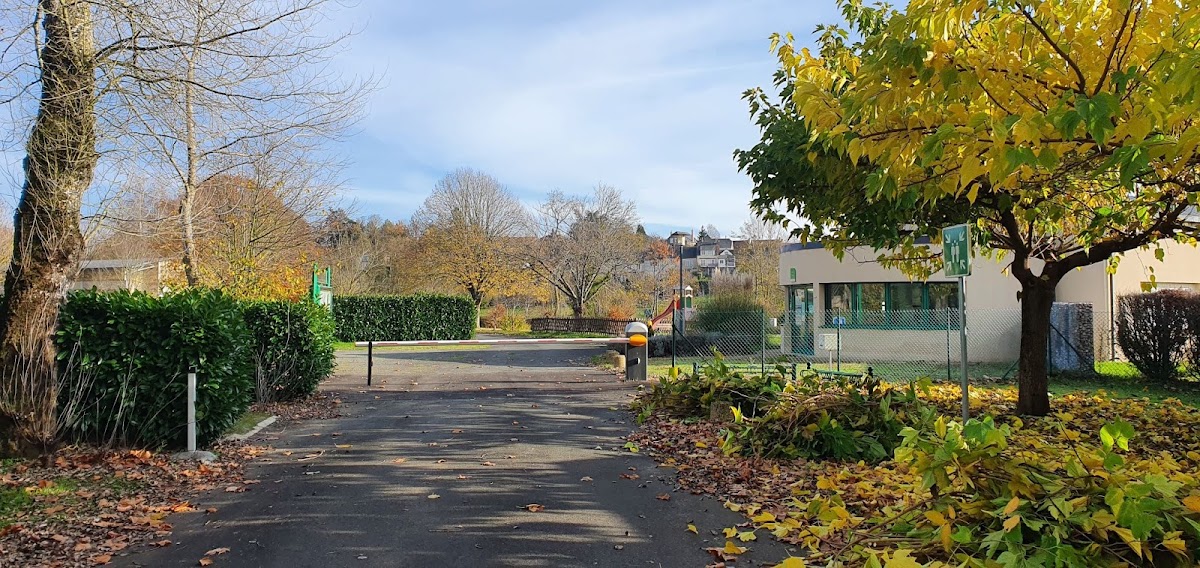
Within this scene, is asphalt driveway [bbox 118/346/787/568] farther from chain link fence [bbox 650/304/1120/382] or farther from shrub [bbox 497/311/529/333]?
shrub [bbox 497/311/529/333]

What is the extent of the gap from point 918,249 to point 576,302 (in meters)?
33.0

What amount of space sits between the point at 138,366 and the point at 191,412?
73 cm

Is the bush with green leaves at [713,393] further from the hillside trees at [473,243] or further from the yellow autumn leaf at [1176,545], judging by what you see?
the hillside trees at [473,243]

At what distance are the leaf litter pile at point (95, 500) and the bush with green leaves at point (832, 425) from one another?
200 inches

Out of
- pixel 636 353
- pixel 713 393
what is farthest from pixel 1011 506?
pixel 636 353

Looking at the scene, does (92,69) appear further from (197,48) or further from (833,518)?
(833,518)

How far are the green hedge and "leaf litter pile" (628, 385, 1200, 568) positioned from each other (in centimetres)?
2855

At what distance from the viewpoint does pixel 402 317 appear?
1469 inches

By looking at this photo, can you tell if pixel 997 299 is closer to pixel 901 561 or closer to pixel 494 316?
Answer: pixel 901 561

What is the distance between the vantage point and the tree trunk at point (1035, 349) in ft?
30.8

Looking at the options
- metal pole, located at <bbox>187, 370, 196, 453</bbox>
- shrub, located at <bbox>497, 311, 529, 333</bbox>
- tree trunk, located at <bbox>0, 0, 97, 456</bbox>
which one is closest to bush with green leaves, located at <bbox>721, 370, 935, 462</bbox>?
metal pole, located at <bbox>187, 370, 196, 453</bbox>

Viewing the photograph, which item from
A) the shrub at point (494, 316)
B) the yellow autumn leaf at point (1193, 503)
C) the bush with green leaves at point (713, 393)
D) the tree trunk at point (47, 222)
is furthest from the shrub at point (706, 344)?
the shrub at point (494, 316)

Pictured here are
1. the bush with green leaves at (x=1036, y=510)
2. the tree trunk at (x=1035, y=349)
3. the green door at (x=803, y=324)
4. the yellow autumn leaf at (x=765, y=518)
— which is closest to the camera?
the bush with green leaves at (x=1036, y=510)

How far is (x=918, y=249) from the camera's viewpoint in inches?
420
